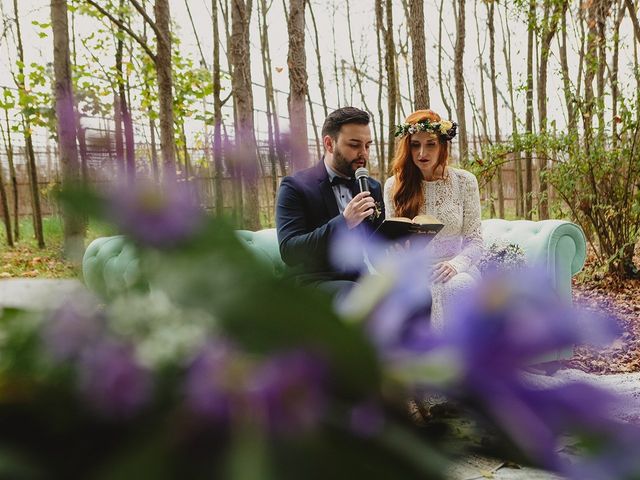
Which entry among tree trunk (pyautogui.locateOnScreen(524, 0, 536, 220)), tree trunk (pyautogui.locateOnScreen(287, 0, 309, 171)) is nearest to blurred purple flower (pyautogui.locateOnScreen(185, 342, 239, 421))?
tree trunk (pyautogui.locateOnScreen(287, 0, 309, 171))

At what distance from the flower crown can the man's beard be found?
0.42 m

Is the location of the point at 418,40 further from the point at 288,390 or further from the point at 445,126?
the point at 288,390

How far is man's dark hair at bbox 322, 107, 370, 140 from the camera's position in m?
3.14

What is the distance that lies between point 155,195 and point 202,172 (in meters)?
0.06

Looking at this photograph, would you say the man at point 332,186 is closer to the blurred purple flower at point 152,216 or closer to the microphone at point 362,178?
the microphone at point 362,178

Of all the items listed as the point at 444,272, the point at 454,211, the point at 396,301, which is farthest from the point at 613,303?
the point at 396,301

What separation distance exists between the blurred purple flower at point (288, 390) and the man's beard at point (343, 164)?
9.86 feet

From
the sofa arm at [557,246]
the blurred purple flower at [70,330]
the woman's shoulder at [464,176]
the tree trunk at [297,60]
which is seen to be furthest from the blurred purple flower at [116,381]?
the tree trunk at [297,60]

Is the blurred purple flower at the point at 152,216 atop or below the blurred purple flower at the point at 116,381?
atop

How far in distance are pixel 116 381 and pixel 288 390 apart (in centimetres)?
5

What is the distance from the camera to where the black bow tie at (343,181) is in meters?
3.18

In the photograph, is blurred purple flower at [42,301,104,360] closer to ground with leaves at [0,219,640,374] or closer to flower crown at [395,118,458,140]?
ground with leaves at [0,219,640,374]

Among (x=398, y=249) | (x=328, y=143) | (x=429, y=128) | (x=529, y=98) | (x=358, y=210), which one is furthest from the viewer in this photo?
(x=529, y=98)

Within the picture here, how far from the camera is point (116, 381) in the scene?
198 mm
